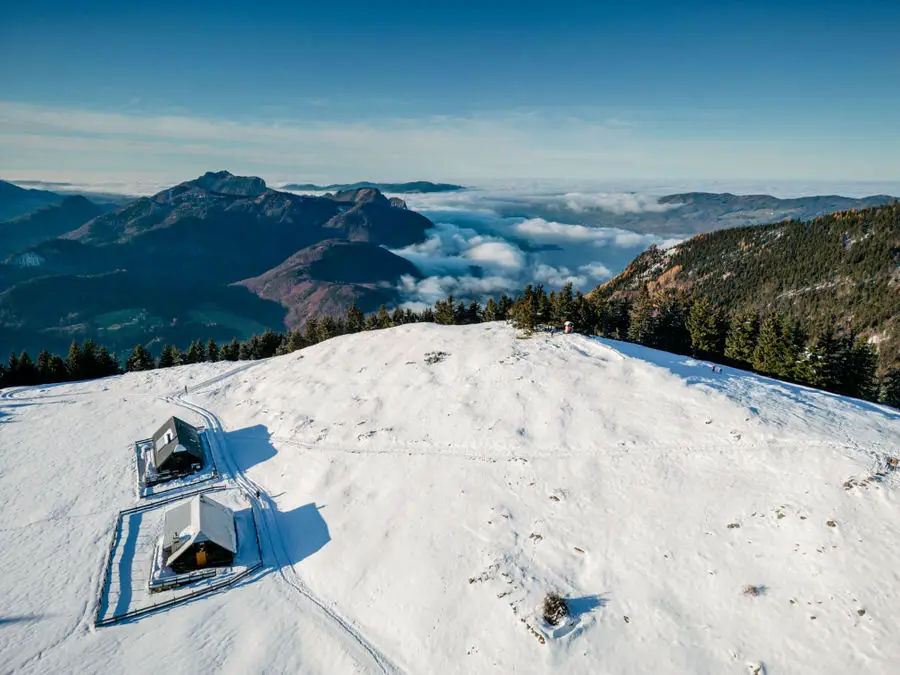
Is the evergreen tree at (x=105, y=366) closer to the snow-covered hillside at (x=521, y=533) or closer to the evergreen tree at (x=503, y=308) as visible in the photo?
the snow-covered hillside at (x=521, y=533)

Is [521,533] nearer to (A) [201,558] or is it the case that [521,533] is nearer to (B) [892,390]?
(A) [201,558]

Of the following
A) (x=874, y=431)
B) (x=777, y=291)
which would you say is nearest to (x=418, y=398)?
(x=874, y=431)

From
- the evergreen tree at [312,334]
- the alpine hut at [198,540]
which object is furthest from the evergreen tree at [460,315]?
the alpine hut at [198,540]

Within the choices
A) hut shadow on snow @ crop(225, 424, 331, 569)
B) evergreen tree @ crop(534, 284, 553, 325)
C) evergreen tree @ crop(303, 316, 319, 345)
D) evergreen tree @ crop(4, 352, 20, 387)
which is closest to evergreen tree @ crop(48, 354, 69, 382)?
evergreen tree @ crop(4, 352, 20, 387)

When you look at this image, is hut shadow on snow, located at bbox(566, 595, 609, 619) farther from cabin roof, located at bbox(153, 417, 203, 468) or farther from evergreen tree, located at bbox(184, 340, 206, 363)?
evergreen tree, located at bbox(184, 340, 206, 363)

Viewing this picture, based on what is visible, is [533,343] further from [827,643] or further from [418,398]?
[827,643]
